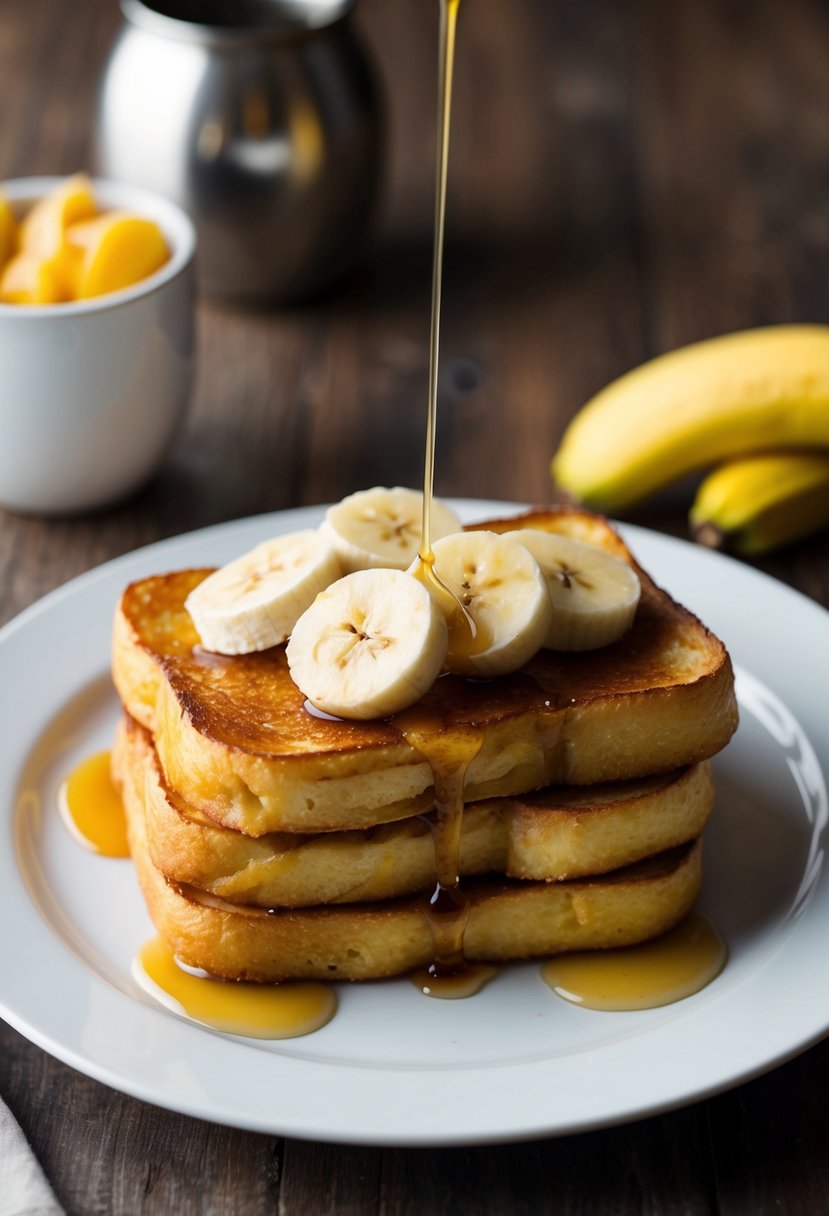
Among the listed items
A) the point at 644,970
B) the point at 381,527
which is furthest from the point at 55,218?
the point at 644,970

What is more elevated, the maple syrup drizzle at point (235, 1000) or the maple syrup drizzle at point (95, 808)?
the maple syrup drizzle at point (235, 1000)

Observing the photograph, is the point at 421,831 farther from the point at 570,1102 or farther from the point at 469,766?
the point at 570,1102

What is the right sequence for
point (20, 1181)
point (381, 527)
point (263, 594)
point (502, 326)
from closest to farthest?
point (20, 1181)
point (263, 594)
point (381, 527)
point (502, 326)

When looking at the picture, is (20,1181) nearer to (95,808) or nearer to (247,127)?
(95,808)

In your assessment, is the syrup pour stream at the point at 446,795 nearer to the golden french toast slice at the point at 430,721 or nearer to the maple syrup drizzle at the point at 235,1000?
the golden french toast slice at the point at 430,721

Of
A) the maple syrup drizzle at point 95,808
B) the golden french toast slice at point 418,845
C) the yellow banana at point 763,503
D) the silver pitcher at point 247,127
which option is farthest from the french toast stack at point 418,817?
the silver pitcher at point 247,127
